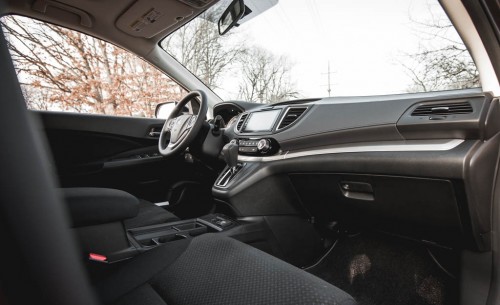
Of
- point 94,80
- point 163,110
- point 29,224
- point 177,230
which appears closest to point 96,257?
point 29,224

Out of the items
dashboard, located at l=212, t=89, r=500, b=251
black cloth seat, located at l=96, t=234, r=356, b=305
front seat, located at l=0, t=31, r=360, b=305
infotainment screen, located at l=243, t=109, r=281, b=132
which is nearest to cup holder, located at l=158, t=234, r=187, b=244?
dashboard, located at l=212, t=89, r=500, b=251

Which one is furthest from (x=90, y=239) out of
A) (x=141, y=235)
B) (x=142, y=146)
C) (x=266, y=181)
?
(x=142, y=146)

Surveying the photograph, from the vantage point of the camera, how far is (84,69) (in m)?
4.30

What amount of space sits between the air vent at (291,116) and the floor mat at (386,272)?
753mm

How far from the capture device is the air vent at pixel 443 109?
0.98 m

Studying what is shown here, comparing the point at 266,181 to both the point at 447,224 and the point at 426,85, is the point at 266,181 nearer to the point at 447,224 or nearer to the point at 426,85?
the point at 447,224

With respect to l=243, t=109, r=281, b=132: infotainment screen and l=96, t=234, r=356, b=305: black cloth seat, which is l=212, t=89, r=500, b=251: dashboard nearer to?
l=243, t=109, r=281, b=132: infotainment screen

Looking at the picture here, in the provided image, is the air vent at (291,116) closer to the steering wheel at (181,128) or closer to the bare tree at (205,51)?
the steering wheel at (181,128)

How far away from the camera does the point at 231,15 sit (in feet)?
6.52

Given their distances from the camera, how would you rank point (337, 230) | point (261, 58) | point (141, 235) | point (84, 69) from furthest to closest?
point (84, 69), point (261, 58), point (337, 230), point (141, 235)

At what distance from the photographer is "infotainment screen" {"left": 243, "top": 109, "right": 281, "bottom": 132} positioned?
1.66 metres

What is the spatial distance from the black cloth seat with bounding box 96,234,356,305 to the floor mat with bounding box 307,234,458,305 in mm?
846

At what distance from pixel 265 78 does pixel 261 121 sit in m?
0.81

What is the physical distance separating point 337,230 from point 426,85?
0.90 metres
